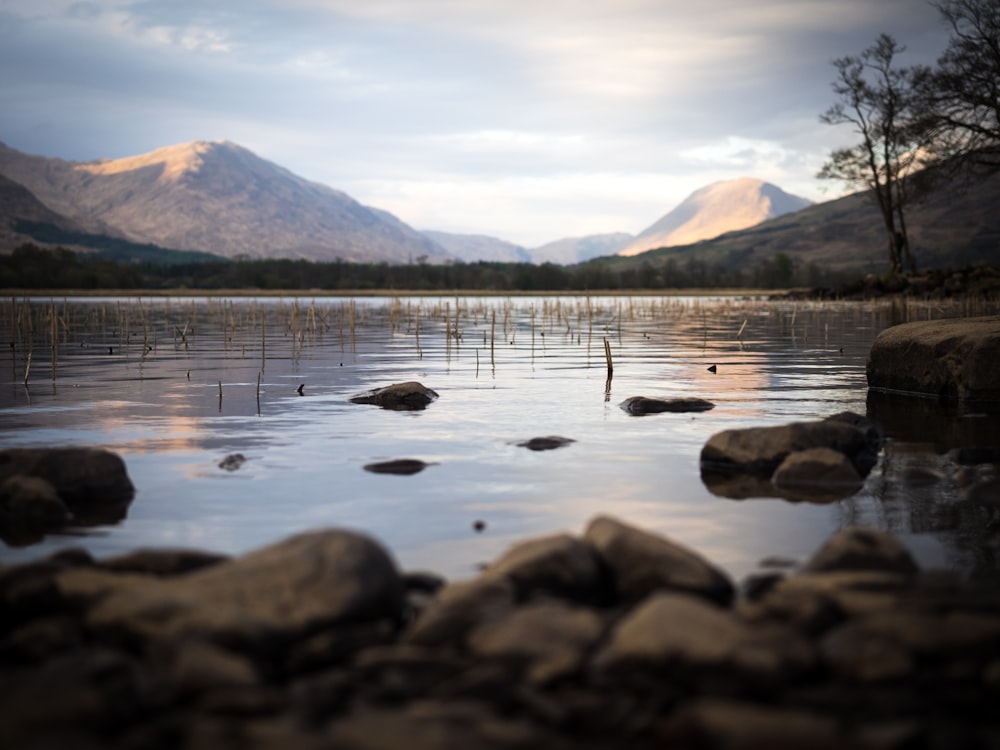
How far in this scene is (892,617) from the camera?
5293 mm

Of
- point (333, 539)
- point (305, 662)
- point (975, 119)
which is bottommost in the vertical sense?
point (305, 662)

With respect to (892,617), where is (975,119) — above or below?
above

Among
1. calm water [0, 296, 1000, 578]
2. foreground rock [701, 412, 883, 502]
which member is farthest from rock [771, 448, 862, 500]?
calm water [0, 296, 1000, 578]

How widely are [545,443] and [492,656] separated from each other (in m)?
7.37

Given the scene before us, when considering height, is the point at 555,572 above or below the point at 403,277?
below

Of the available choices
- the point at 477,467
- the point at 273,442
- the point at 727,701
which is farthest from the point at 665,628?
the point at 273,442

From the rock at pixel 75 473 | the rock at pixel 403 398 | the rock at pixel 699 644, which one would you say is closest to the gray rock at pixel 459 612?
the rock at pixel 699 644

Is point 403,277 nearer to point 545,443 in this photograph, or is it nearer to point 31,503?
point 545,443

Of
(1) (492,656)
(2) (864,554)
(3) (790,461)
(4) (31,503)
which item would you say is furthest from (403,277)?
(1) (492,656)

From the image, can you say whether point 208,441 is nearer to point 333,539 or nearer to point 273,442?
point 273,442

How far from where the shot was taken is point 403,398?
1662 cm

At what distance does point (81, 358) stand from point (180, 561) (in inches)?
926

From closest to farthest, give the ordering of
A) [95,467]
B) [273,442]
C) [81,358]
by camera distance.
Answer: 1. [95,467]
2. [273,442]
3. [81,358]

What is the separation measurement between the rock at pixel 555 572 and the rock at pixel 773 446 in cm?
494
